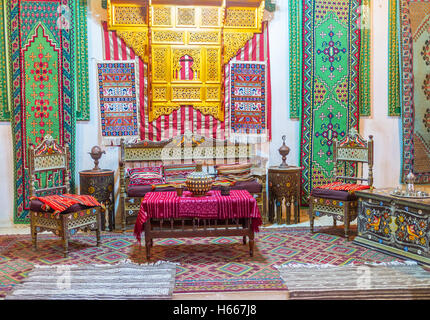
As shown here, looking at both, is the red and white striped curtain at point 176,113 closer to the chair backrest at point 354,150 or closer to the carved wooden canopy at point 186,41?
the carved wooden canopy at point 186,41

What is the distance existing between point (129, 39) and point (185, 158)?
1822mm

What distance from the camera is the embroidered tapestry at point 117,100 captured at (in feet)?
19.3

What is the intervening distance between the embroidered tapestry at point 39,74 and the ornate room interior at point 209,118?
0.02m

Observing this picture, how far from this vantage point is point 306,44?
6.18 meters

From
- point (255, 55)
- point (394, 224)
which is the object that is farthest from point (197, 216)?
point (255, 55)

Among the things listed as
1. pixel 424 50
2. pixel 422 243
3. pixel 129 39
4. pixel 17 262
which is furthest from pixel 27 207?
pixel 424 50

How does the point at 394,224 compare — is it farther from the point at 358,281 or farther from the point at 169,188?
the point at 169,188

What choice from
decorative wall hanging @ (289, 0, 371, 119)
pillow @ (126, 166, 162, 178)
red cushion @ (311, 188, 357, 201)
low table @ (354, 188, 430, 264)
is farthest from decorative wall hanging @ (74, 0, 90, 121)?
low table @ (354, 188, 430, 264)

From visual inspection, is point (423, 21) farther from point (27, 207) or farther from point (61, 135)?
point (27, 207)

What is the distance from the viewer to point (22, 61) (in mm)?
5707

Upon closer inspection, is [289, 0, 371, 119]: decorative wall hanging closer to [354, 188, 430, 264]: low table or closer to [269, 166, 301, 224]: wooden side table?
[269, 166, 301, 224]: wooden side table

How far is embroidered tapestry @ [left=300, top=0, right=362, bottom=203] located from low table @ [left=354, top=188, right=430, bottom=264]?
1684 mm

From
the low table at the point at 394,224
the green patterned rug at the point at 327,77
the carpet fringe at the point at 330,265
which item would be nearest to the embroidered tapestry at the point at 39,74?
the green patterned rug at the point at 327,77

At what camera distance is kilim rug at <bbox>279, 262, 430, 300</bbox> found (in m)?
3.33
